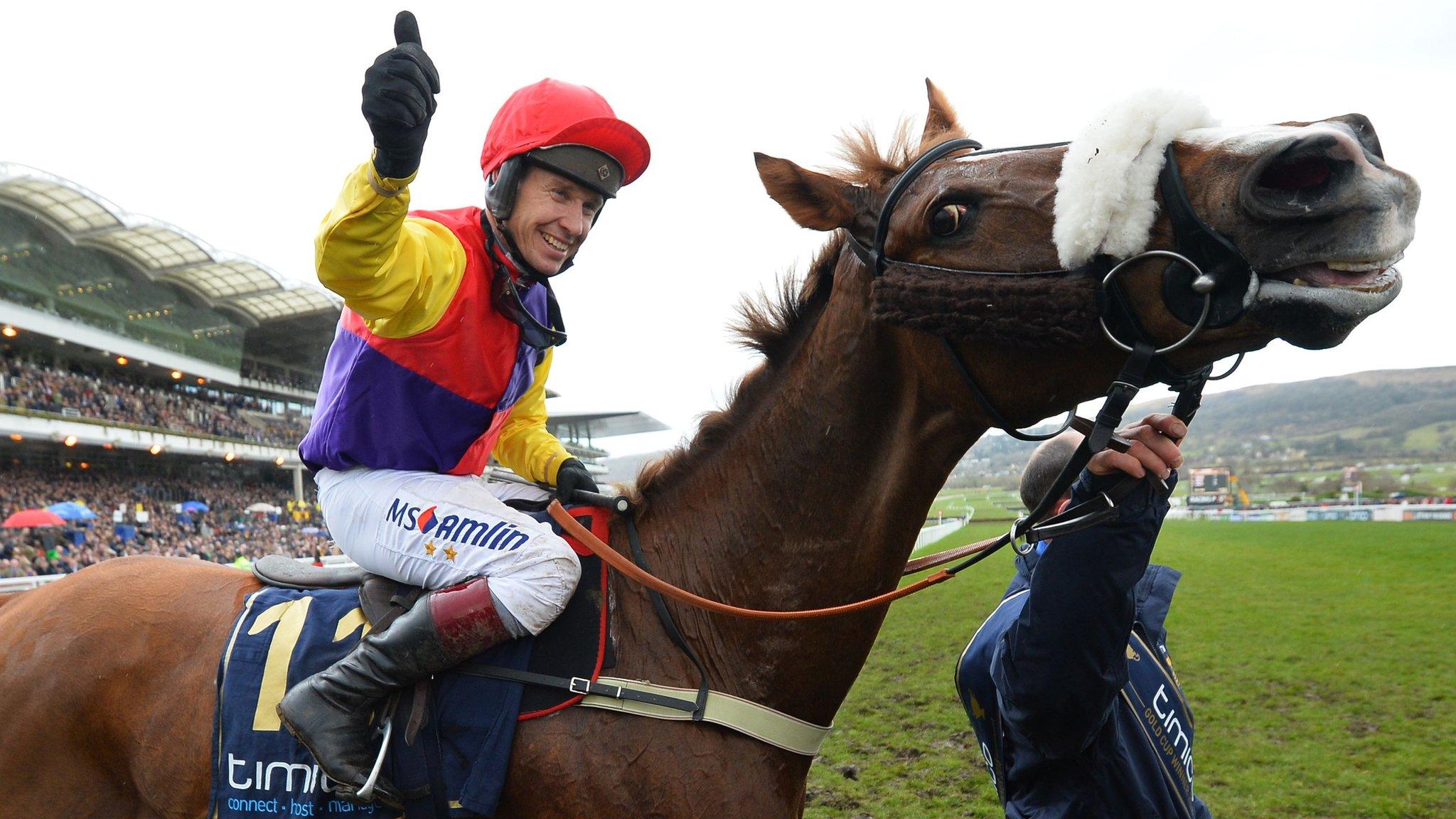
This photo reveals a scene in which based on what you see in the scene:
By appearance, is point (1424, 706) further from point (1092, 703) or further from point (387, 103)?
point (387, 103)

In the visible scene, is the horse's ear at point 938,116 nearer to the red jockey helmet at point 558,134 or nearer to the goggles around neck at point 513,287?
the red jockey helmet at point 558,134

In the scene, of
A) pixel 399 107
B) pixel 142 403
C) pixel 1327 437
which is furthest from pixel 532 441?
pixel 1327 437

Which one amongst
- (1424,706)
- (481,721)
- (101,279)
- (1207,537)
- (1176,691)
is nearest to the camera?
(481,721)

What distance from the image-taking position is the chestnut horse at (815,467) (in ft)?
4.08

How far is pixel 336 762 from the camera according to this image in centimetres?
166

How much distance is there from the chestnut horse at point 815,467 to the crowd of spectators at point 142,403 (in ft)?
90.5

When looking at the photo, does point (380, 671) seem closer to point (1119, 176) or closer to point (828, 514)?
point (828, 514)

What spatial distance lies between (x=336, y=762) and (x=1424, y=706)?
340 inches

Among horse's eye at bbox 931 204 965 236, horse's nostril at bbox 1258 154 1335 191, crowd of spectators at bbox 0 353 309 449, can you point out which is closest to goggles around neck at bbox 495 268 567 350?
horse's eye at bbox 931 204 965 236

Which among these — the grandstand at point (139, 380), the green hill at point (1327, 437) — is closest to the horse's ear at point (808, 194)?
the grandstand at point (139, 380)

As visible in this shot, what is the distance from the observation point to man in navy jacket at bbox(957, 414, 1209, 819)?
5.86ft

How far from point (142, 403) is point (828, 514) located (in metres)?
34.3

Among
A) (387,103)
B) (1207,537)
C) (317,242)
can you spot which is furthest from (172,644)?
(1207,537)

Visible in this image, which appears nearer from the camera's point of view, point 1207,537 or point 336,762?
point 336,762
